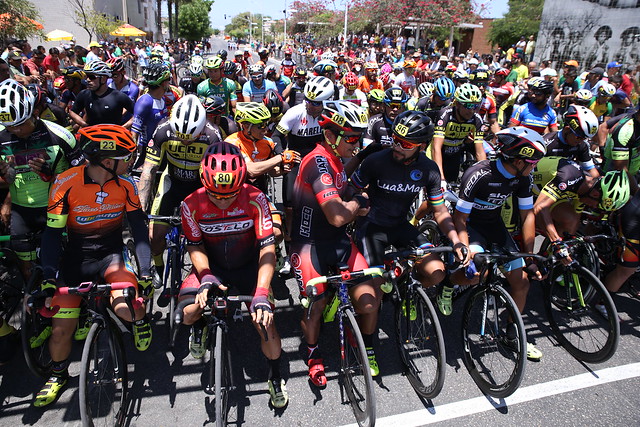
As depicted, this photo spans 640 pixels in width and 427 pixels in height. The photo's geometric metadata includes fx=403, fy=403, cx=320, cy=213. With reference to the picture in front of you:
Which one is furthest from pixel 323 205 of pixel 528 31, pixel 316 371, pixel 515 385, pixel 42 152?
pixel 528 31

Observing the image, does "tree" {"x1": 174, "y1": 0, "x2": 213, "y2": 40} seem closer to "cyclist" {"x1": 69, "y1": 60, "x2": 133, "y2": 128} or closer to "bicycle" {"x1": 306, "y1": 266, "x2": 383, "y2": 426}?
"cyclist" {"x1": 69, "y1": 60, "x2": 133, "y2": 128}

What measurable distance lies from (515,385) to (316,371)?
1.86 m

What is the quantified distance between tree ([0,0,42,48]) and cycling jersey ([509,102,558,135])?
25.3 meters

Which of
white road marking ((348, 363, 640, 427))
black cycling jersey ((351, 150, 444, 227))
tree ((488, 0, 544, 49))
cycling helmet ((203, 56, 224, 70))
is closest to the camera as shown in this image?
white road marking ((348, 363, 640, 427))

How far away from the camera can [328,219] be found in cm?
370

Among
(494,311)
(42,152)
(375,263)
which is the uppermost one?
(42,152)

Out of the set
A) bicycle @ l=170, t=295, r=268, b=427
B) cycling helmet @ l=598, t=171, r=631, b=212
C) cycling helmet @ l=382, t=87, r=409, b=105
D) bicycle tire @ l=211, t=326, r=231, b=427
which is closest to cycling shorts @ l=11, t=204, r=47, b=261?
bicycle @ l=170, t=295, r=268, b=427

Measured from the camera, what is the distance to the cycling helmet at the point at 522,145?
4082 mm

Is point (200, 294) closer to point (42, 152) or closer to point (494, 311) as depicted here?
point (42, 152)

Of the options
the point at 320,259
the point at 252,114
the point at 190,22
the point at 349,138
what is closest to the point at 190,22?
the point at 190,22

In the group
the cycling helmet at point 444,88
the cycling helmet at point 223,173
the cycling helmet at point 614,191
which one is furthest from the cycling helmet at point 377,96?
the cycling helmet at point 223,173

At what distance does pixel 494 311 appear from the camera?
4.16 m

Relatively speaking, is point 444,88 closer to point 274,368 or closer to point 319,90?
Result: point 319,90

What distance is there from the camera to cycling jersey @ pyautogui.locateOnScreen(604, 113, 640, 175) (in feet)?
18.4
